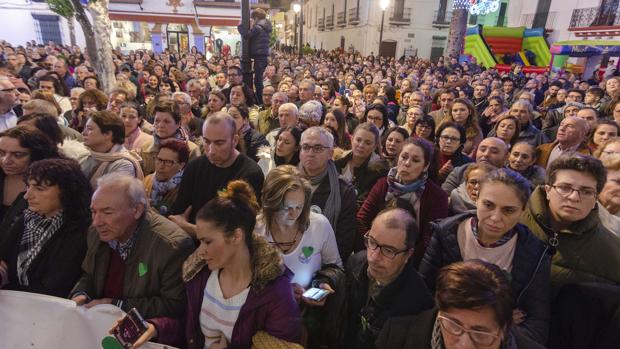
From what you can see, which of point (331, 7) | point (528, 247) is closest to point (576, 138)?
point (528, 247)

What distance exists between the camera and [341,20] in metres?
35.5

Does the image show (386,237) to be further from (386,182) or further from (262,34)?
(262,34)

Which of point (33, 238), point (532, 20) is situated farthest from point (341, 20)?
point (33, 238)

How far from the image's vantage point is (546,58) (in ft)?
78.4

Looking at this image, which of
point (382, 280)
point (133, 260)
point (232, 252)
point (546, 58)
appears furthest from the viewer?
point (546, 58)

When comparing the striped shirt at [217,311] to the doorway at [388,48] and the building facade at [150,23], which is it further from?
the doorway at [388,48]

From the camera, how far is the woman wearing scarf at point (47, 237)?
2.37 meters

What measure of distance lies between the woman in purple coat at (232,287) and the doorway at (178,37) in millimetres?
30396

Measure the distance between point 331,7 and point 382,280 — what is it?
41447 mm

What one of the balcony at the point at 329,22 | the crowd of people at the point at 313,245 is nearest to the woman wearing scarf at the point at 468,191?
the crowd of people at the point at 313,245

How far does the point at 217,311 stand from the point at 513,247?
1.70 m

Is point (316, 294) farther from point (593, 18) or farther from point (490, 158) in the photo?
point (593, 18)

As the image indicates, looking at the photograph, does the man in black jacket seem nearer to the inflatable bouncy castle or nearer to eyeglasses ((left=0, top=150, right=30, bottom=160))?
eyeglasses ((left=0, top=150, right=30, bottom=160))

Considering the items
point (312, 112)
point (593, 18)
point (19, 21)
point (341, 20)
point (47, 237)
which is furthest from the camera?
point (341, 20)
